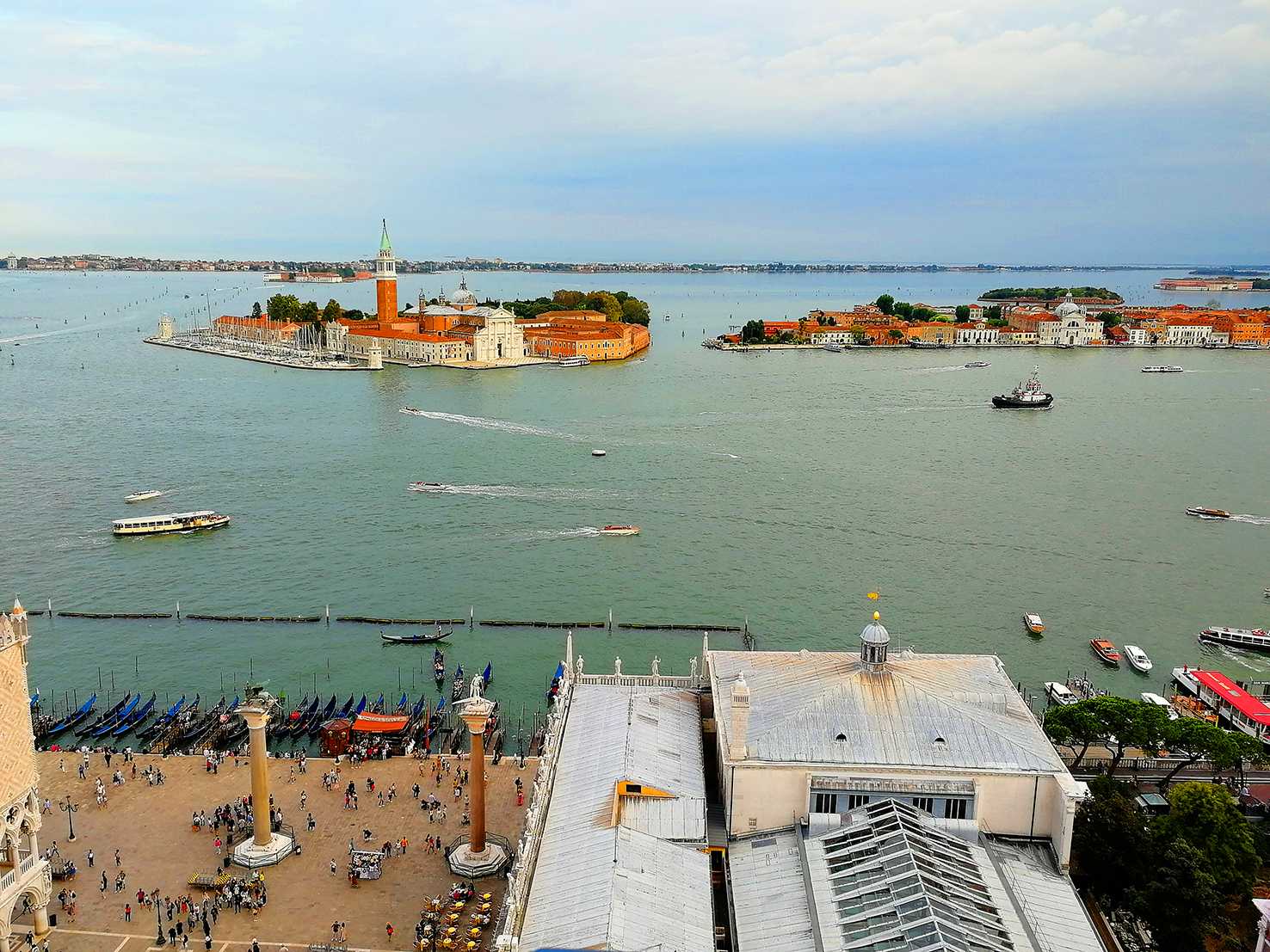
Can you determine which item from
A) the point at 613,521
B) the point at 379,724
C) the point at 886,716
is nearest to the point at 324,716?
the point at 379,724

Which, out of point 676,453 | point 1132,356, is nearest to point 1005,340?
point 1132,356

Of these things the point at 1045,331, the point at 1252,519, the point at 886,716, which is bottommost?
the point at 1252,519

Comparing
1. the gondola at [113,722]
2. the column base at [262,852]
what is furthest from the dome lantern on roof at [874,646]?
the gondola at [113,722]

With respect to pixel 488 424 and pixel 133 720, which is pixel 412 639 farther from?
pixel 488 424

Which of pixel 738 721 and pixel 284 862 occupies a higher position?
pixel 738 721

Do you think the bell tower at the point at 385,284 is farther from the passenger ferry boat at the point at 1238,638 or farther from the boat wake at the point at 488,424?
the passenger ferry boat at the point at 1238,638

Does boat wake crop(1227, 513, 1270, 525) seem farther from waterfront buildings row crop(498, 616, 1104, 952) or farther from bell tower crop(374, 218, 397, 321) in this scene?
bell tower crop(374, 218, 397, 321)
